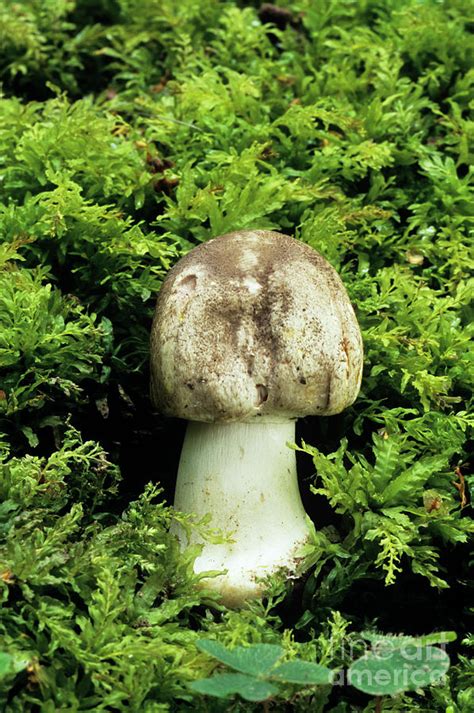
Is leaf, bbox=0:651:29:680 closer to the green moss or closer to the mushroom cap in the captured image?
the green moss

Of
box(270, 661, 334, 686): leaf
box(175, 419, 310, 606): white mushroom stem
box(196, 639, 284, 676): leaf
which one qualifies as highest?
box(270, 661, 334, 686): leaf

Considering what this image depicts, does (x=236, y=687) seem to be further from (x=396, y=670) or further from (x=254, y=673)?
(x=396, y=670)

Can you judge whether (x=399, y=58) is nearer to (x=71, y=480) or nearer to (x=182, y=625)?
(x=71, y=480)

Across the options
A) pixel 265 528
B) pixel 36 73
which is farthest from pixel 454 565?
pixel 36 73

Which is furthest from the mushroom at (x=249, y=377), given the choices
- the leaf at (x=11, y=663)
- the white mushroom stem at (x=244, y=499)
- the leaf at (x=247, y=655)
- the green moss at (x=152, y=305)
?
the leaf at (x=11, y=663)

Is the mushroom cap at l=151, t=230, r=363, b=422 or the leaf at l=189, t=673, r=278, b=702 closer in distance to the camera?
the leaf at l=189, t=673, r=278, b=702

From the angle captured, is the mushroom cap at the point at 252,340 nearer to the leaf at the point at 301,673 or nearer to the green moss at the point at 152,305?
the green moss at the point at 152,305

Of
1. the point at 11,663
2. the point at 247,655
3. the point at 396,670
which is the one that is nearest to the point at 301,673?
the point at 247,655

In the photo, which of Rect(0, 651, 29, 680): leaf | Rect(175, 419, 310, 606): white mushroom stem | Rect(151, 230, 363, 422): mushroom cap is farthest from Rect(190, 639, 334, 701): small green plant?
Rect(151, 230, 363, 422): mushroom cap
